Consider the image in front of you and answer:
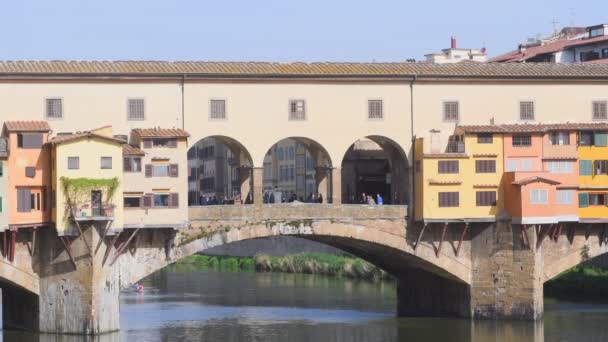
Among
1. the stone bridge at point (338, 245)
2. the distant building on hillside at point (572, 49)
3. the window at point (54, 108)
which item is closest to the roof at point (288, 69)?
the window at point (54, 108)

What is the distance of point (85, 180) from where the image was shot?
44.4 meters

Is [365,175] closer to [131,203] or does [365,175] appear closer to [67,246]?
[131,203]

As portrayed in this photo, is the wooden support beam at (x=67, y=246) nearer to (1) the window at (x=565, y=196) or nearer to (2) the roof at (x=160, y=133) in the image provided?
(2) the roof at (x=160, y=133)

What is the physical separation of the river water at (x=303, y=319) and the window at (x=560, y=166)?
5212mm

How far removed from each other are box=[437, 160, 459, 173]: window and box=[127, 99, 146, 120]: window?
10.4 m

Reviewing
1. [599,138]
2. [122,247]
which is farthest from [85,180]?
[599,138]

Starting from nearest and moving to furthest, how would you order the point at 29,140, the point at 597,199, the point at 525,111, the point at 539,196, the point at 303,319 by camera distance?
the point at 29,140 → the point at 539,196 → the point at 597,199 → the point at 525,111 → the point at 303,319

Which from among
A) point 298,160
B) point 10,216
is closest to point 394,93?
point 10,216

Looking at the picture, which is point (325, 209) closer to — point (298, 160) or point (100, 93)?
point (100, 93)

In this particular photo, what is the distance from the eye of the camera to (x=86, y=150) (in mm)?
44500

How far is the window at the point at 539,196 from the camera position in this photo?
163 feet

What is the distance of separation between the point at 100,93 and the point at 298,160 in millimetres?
40125

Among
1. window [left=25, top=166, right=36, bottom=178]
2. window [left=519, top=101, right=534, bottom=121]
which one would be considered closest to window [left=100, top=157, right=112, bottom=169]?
window [left=25, top=166, right=36, bottom=178]

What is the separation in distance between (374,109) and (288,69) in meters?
3.33
